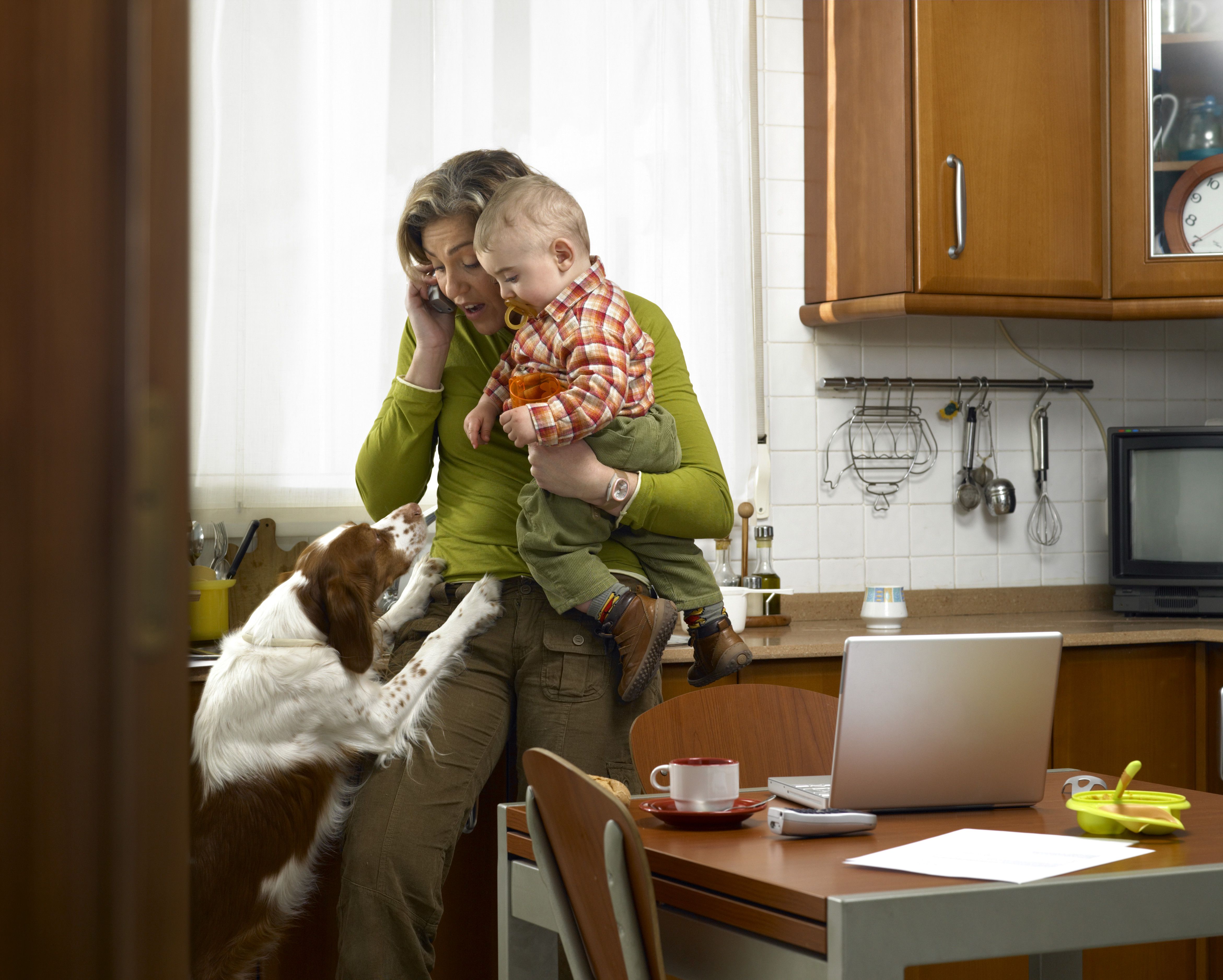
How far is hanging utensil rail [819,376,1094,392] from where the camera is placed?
10.2ft

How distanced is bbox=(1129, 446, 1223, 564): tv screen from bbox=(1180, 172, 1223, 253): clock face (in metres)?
0.50

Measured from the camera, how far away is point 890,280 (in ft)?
9.33

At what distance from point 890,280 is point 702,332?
46 cm

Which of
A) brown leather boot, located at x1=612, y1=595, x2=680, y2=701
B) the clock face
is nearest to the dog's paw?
brown leather boot, located at x1=612, y1=595, x2=680, y2=701

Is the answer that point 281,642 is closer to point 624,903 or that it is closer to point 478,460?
point 478,460

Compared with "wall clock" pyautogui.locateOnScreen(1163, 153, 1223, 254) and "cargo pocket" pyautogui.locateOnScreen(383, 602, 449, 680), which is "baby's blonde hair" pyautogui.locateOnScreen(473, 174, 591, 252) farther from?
"wall clock" pyautogui.locateOnScreen(1163, 153, 1223, 254)

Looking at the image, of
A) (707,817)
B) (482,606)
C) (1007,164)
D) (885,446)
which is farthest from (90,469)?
(885,446)

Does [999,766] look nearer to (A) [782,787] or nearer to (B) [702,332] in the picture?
(A) [782,787]

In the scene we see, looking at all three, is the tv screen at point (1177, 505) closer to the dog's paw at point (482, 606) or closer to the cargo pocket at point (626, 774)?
the cargo pocket at point (626, 774)

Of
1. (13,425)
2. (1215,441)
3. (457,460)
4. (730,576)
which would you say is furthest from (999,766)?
(1215,441)

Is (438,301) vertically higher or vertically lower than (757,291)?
lower

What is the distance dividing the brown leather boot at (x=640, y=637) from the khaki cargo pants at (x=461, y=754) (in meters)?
0.05

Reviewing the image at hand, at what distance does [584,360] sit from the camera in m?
1.85

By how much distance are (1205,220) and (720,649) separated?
70.4 inches
